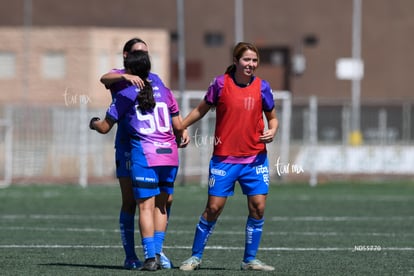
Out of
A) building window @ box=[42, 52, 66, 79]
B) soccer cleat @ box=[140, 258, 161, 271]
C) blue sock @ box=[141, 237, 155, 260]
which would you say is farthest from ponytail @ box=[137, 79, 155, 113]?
building window @ box=[42, 52, 66, 79]

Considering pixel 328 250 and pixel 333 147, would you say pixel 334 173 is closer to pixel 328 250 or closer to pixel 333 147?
pixel 333 147

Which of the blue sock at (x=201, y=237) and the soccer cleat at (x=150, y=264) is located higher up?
the blue sock at (x=201, y=237)

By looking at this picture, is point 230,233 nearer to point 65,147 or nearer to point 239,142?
point 239,142

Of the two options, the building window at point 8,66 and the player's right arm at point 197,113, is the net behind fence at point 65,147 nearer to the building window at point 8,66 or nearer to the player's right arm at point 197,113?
the building window at point 8,66

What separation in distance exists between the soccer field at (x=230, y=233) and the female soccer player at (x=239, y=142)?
559mm

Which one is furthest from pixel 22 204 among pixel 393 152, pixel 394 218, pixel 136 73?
pixel 393 152

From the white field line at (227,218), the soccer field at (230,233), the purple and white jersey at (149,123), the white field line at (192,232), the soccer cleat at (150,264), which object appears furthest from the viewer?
the white field line at (227,218)

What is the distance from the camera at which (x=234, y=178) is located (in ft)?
37.5

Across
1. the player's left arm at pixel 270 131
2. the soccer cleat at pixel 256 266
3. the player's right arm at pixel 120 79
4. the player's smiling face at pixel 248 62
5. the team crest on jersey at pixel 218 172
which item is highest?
the player's smiling face at pixel 248 62

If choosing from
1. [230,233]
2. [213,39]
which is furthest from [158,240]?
[213,39]

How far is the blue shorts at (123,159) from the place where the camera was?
1141 centimetres

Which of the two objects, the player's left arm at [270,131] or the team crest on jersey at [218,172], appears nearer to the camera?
the player's left arm at [270,131]

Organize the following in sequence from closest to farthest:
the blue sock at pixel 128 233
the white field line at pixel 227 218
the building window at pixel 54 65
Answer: the blue sock at pixel 128 233 < the white field line at pixel 227 218 < the building window at pixel 54 65

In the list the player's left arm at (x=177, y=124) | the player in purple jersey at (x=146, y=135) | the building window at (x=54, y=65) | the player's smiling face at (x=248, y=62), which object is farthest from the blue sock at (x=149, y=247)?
the building window at (x=54, y=65)
